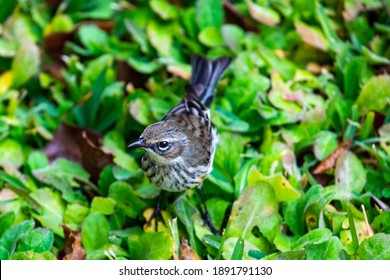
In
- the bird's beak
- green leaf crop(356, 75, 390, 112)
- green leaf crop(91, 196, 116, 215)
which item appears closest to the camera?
the bird's beak

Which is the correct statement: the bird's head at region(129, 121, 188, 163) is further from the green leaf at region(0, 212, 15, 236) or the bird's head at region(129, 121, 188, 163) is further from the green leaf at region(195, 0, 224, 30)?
the green leaf at region(195, 0, 224, 30)

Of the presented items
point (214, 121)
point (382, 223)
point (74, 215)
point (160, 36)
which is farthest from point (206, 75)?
point (382, 223)

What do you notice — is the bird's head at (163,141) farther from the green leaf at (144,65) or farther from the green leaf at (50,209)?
the green leaf at (144,65)

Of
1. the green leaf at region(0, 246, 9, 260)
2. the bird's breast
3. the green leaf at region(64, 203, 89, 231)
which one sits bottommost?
the green leaf at region(64, 203, 89, 231)

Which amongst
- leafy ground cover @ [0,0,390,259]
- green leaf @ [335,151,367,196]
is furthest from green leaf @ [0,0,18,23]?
green leaf @ [335,151,367,196]

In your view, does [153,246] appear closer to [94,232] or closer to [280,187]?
[94,232]

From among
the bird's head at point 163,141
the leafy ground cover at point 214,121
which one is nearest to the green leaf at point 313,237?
the leafy ground cover at point 214,121
